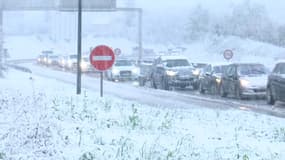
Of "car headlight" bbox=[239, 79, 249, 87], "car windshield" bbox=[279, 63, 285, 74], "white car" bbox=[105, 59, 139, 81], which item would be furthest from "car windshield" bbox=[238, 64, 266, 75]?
"white car" bbox=[105, 59, 139, 81]

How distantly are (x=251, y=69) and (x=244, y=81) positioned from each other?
58.3 inches

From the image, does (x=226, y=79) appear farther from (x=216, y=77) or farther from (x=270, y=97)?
(x=270, y=97)

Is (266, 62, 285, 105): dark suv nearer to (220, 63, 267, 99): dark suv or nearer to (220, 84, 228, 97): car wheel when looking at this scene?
(220, 63, 267, 99): dark suv

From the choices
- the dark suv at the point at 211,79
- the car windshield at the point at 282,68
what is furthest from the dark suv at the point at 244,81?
the car windshield at the point at 282,68

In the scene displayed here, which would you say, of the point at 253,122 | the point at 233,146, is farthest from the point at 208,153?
the point at 253,122

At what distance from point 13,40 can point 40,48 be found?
5.83m

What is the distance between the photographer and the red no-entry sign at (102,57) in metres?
21.1

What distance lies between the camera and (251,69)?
101ft

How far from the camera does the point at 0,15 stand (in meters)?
61.0

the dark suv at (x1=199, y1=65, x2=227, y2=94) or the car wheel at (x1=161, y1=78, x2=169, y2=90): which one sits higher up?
the dark suv at (x1=199, y1=65, x2=227, y2=94)

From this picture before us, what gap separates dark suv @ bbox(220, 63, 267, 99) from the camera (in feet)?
96.2

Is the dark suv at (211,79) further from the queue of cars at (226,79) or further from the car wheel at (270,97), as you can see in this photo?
the car wheel at (270,97)

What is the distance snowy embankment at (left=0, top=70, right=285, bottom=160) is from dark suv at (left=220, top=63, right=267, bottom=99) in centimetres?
1218

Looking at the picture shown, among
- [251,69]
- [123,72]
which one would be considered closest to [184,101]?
[251,69]
